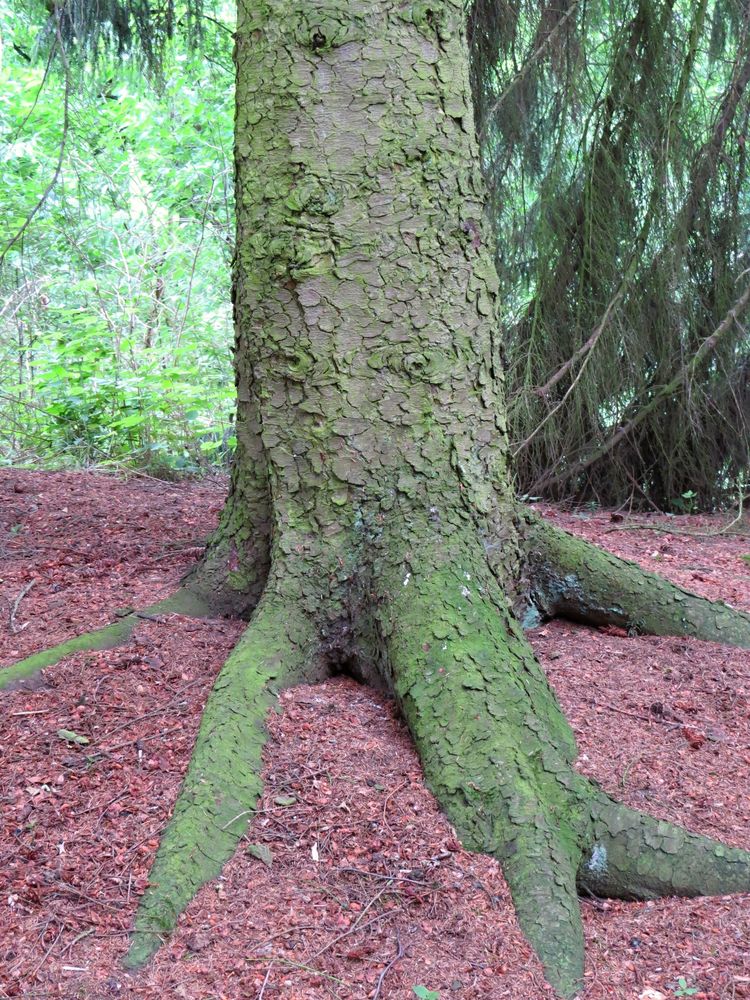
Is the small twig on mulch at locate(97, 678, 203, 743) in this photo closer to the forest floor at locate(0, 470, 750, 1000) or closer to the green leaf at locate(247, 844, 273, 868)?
the forest floor at locate(0, 470, 750, 1000)

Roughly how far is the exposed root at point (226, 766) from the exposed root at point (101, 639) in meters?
0.39

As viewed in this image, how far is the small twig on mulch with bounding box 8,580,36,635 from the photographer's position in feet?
9.25

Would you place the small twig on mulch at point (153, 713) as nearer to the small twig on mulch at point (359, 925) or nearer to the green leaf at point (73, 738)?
the green leaf at point (73, 738)

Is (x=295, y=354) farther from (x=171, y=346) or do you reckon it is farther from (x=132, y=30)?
(x=171, y=346)

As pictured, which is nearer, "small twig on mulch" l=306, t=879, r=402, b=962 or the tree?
"small twig on mulch" l=306, t=879, r=402, b=962

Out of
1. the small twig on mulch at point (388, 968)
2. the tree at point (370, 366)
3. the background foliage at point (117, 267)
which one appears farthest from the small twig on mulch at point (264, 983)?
the background foliage at point (117, 267)

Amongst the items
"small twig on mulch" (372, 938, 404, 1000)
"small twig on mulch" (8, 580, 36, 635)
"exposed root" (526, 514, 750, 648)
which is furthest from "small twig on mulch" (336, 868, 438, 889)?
"small twig on mulch" (8, 580, 36, 635)

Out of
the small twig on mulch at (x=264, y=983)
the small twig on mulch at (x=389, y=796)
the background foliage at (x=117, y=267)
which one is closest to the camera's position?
the small twig on mulch at (x=264, y=983)

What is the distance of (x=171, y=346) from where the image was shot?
7.59 metres

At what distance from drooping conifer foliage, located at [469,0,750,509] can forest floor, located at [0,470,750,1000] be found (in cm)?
235

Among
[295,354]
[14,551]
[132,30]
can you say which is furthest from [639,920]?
[132,30]

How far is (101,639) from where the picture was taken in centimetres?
261

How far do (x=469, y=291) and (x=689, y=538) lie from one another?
8.33 ft

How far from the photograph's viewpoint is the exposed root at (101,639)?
2.44 m
